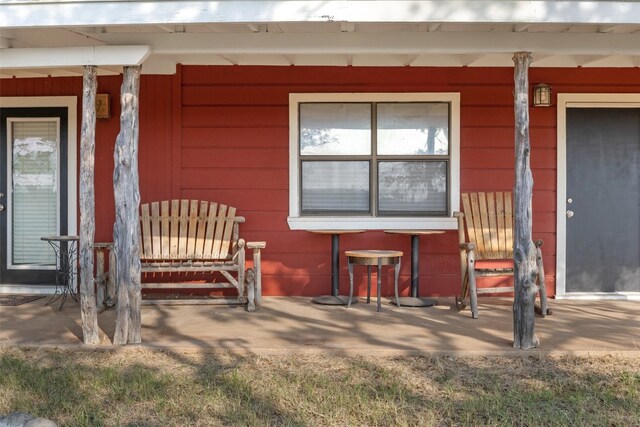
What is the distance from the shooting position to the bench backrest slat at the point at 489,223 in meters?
5.77

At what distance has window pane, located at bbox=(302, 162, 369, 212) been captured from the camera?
638cm

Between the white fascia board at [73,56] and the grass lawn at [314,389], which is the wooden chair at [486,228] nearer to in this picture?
the grass lawn at [314,389]

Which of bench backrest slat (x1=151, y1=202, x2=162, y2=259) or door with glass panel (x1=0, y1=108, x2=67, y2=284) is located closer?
bench backrest slat (x1=151, y1=202, x2=162, y2=259)

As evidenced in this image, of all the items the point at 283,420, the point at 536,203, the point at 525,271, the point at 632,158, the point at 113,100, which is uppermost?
the point at 113,100

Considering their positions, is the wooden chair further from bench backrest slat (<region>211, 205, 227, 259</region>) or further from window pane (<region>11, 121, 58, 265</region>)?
window pane (<region>11, 121, 58, 265</region>)

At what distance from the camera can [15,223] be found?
6.60 m

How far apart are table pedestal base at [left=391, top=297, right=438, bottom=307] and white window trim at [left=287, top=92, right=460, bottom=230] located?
666 millimetres

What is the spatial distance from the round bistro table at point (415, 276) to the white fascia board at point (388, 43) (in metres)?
1.82

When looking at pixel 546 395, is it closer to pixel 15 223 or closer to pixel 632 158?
pixel 632 158

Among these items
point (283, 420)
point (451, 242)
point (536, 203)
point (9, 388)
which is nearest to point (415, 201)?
point (451, 242)

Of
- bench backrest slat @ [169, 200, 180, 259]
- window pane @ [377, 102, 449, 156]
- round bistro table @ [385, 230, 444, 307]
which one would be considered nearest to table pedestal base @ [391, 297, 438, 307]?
round bistro table @ [385, 230, 444, 307]

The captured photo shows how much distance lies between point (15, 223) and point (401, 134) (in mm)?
3836

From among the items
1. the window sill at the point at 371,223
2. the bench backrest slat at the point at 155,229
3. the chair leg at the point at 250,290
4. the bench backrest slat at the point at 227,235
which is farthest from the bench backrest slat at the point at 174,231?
the window sill at the point at 371,223

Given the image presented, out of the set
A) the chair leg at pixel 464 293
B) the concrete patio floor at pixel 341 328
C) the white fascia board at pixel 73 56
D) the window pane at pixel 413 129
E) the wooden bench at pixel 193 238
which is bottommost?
the concrete patio floor at pixel 341 328
